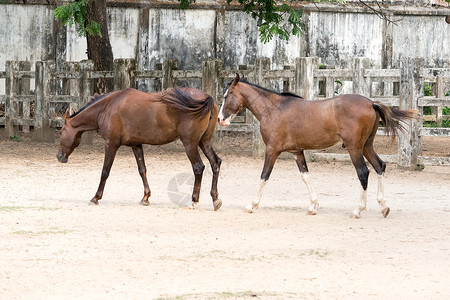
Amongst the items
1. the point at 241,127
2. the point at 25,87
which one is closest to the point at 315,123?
the point at 241,127

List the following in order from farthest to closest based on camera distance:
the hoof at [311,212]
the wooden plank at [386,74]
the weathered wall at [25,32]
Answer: the weathered wall at [25,32] < the wooden plank at [386,74] < the hoof at [311,212]

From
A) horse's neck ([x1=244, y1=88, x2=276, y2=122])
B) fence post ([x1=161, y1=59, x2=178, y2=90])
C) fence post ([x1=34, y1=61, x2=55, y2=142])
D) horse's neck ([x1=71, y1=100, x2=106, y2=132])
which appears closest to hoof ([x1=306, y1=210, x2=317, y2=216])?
horse's neck ([x1=244, y1=88, x2=276, y2=122])

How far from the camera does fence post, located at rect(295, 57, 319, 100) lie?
1491cm

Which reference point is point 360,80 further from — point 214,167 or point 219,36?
point 219,36

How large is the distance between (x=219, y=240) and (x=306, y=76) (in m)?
7.83

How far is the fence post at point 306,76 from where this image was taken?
14.9m

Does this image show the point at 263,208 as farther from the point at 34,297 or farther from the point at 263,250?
the point at 34,297

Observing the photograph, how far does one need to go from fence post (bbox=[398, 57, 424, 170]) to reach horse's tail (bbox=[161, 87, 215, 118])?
521cm

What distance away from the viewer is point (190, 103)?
952 centimetres

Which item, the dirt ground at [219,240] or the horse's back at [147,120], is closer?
the dirt ground at [219,240]

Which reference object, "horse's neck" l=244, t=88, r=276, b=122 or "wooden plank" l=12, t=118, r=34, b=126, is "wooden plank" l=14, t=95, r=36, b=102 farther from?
"horse's neck" l=244, t=88, r=276, b=122

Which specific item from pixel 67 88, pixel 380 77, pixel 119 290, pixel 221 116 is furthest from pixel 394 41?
pixel 119 290

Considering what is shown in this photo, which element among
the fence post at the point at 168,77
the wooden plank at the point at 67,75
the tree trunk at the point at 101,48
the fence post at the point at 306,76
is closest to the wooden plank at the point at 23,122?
the wooden plank at the point at 67,75

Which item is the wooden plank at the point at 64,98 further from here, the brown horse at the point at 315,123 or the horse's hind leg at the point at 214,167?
the brown horse at the point at 315,123
